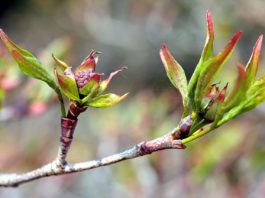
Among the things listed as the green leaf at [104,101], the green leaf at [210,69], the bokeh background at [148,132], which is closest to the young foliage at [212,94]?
the green leaf at [210,69]

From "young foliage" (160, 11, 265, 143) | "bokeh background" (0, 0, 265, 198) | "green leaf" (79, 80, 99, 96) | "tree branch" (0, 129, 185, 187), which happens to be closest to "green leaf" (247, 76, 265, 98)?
"young foliage" (160, 11, 265, 143)

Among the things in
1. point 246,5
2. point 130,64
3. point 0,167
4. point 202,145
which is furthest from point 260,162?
point 130,64

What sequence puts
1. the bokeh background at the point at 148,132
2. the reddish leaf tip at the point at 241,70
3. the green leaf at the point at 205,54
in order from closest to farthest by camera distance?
the reddish leaf tip at the point at 241,70, the green leaf at the point at 205,54, the bokeh background at the point at 148,132

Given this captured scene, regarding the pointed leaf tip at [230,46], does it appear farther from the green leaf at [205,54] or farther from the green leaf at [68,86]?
the green leaf at [68,86]

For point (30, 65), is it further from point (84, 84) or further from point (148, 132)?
point (148, 132)

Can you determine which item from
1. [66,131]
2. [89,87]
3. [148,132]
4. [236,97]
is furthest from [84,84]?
[148,132]

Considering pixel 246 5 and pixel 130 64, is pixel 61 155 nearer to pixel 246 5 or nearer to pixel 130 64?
pixel 246 5

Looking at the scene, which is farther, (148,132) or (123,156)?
(148,132)

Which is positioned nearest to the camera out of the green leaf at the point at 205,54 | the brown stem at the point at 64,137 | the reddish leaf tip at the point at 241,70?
the reddish leaf tip at the point at 241,70
